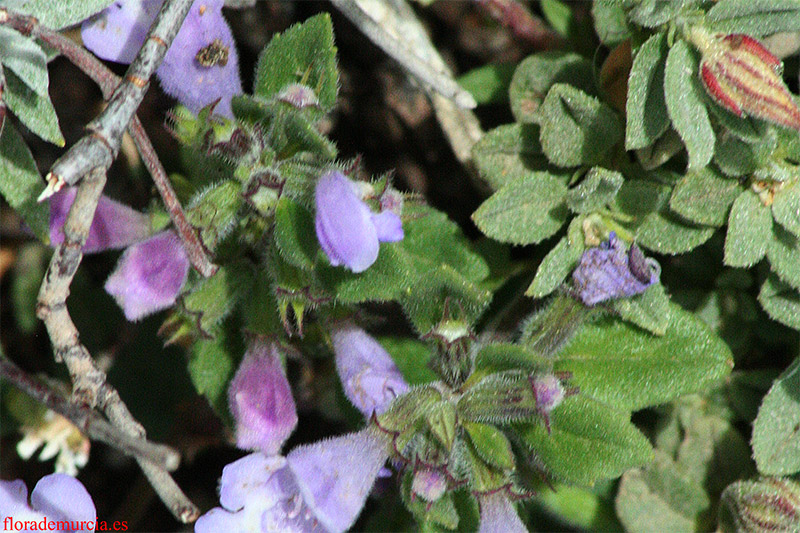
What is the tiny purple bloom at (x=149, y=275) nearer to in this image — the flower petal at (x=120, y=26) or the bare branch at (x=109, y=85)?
the bare branch at (x=109, y=85)

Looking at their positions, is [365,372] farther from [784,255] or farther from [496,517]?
[784,255]

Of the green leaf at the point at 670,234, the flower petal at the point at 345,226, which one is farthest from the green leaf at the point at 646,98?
the flower petal at the point at 345,226

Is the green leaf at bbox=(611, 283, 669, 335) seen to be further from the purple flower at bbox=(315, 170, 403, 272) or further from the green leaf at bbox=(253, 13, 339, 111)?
the green leaf at bbox=(253, 13, 339, 111)

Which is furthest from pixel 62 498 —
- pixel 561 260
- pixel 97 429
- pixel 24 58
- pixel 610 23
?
pixel 610 23

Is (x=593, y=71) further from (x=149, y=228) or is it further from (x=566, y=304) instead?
(x=149, y=228)

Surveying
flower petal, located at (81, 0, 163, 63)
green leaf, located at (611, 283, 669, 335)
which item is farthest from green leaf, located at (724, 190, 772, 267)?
flower petal, located at (81, 0, 163, 63)

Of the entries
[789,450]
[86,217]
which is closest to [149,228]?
[86,217]
